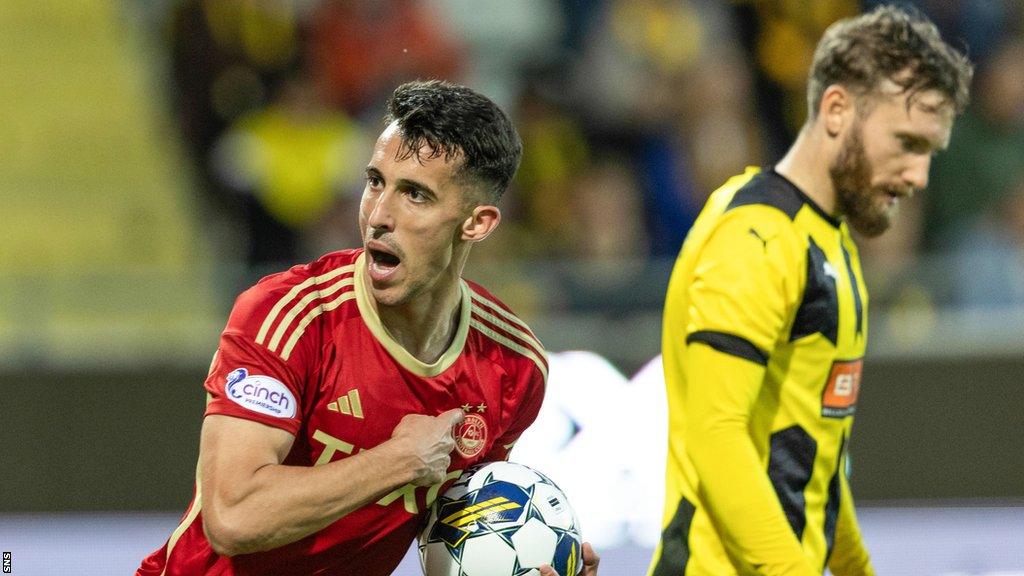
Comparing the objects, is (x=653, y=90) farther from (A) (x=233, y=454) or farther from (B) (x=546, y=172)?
(A) (x=233, y=454)

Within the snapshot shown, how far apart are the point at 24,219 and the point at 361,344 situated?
6.25 meters

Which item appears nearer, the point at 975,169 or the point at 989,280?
the point at 989,280

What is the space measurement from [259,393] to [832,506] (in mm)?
1355

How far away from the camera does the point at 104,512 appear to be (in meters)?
6.95

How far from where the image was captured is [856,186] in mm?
3246

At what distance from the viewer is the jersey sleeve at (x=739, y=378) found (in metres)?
2.92

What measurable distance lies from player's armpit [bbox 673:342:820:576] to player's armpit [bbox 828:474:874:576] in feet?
1.65

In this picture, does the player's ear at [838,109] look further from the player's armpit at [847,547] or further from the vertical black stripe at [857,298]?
the player's armpit at [847,547]

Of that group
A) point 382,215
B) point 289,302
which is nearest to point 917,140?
point 382,215

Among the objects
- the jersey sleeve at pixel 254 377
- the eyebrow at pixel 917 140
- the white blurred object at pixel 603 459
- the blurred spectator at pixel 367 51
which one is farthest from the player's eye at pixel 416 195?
the blurred spectator at pixel 367 51

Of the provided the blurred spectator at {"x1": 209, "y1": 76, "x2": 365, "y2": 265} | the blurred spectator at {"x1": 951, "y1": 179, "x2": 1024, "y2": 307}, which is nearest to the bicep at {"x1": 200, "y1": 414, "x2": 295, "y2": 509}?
the blurred spectator at {"x1": 951, "y1": 179, "x2": 1024, "y2": 307}

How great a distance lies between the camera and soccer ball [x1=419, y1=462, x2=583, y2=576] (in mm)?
3119

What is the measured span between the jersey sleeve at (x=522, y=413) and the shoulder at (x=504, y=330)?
0.09 ft

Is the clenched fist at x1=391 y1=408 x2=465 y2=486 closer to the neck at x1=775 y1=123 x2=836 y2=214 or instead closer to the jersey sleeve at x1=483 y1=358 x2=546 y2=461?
the jersey sleeve at x1=483 y1=358 x2=546 y2=461
